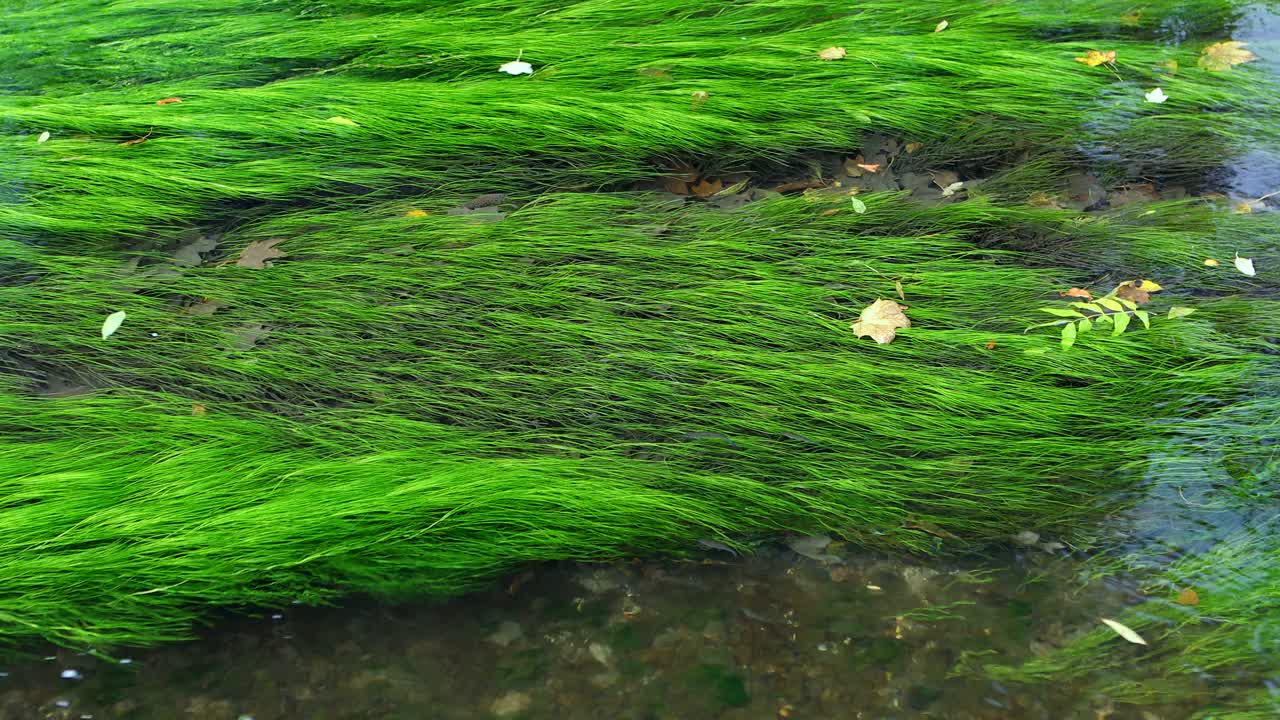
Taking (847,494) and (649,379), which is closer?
(847,494)

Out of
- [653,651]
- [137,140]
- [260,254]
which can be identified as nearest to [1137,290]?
[653,651]

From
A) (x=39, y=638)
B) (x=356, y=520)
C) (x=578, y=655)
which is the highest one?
(x=356, y=520)

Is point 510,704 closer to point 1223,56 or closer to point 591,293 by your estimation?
point 591,293

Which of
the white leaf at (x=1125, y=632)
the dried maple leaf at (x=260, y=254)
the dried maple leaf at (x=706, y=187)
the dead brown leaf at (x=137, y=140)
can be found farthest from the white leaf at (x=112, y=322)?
the white leaf at (x=1125, y=632)

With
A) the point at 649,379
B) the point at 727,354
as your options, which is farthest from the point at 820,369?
the point at 649,379

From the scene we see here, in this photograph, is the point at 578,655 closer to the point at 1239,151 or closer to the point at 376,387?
the point at 376,387

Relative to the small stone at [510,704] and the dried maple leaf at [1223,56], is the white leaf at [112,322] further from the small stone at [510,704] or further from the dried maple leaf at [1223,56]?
the dried maple leaf at [1223,56]

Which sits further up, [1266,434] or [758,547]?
[1266,434]

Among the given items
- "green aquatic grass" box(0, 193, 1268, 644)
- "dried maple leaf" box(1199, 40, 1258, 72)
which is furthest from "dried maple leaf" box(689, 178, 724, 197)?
"dried maple leaf" box(1199, 40, 1258, 72)

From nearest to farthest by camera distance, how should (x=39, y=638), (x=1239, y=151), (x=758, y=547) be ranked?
1. (x=39, y=638)
2. (x=758, y=547)
3. (x=1239, y=151)

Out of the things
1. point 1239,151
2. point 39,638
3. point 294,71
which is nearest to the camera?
point 39,638
